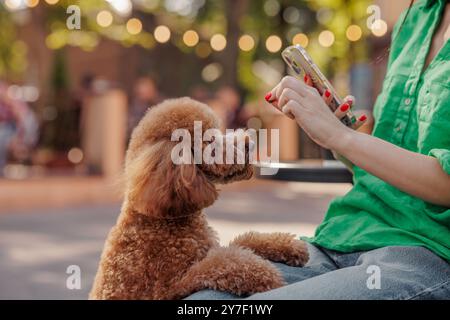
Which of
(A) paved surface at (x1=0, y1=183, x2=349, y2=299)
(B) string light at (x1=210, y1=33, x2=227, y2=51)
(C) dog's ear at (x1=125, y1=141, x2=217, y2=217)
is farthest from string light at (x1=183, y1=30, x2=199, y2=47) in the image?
(C) dog's ear at (x1=125, y1=141, x2=217, y2=217)

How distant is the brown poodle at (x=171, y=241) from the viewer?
1651 millimetres

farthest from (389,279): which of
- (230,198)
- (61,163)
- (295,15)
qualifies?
(295,15)

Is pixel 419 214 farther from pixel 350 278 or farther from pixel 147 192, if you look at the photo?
pixel 147 192

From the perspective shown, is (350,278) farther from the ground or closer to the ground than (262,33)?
closer to the ground

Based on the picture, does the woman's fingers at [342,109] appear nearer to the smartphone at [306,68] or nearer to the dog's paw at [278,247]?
the smartphone at [306,68]

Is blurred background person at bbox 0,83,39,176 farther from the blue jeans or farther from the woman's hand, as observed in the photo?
the blue jeans

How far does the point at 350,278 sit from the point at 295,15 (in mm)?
22218

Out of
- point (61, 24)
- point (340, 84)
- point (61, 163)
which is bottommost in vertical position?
point (61, 163)

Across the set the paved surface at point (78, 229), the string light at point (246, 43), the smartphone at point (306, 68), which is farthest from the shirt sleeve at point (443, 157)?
the string light at point (246, 43)

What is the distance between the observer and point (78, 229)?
268 inches

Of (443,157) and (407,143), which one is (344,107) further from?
(443,157)

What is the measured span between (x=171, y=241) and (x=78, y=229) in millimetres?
5255

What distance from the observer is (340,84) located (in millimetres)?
21984

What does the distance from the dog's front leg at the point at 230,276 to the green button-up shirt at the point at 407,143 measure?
306mm
